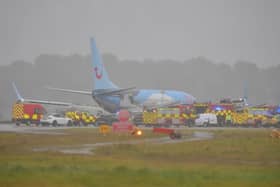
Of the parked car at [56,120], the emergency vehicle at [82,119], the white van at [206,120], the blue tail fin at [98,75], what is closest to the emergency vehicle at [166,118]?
the white van at [206,120]

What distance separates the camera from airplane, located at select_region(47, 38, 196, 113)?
326 feet

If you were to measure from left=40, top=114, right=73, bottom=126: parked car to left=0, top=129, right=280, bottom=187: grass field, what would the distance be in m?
33.2

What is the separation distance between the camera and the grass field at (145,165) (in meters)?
21.2

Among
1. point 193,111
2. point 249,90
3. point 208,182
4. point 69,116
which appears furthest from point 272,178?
point 249,90

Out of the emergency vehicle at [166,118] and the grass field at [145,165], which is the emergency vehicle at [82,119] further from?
the grass field at [145,165]

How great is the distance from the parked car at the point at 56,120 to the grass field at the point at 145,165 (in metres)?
33.2

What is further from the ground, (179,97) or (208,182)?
(179,97)

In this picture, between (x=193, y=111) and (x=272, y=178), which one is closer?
(x=272, y=178)

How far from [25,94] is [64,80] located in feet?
83.9

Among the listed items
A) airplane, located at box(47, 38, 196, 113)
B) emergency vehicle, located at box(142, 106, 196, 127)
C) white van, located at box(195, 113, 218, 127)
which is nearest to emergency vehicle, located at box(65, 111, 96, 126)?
emergency vehicle, located at box(142, 106, 196, 127)

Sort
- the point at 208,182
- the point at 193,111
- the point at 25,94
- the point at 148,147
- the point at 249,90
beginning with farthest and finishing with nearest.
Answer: the point at 249,90 < the point at 25,94 < the point at 193,111 < the point at 148,147 < the point at 208,182

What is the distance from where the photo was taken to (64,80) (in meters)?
199

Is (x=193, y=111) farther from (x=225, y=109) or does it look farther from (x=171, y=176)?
(x=171, y=176)

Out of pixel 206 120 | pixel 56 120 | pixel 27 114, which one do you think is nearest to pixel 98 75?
pixel 27 114
